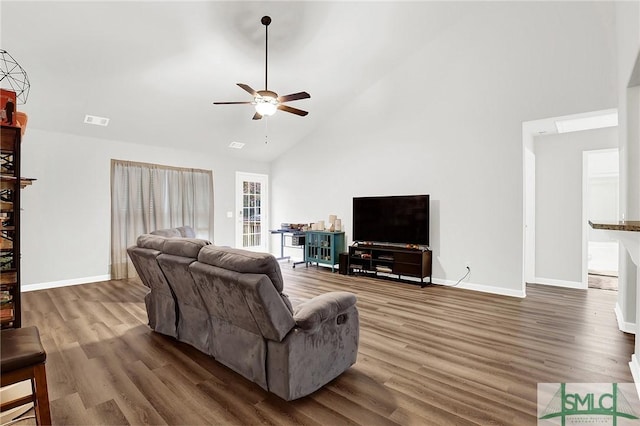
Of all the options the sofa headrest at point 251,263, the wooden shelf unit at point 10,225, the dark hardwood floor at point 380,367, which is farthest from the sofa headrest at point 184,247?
the wooden shelf unit at point 10,225

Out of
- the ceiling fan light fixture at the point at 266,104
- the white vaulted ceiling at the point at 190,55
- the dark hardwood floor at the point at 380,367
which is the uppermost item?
the white vaulted ceiling at the point at 190,55

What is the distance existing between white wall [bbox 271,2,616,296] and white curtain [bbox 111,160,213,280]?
3403mm

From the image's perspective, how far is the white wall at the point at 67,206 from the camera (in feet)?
Result: 15.8

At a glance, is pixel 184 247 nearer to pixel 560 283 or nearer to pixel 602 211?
pixel 560 283

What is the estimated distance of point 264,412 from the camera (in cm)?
194

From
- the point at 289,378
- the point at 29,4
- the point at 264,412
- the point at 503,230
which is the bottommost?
the point at 264,412

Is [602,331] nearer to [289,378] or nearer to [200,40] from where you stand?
[289,378]

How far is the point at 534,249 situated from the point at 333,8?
497cm

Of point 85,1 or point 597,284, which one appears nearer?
point 85,1

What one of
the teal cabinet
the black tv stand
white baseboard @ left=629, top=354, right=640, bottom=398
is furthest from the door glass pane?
Answer: white baseboard @ left=629, top=354, right=640, bottom=398

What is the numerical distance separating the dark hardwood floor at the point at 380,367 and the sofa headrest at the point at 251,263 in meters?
0.82

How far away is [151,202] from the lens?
6.05m

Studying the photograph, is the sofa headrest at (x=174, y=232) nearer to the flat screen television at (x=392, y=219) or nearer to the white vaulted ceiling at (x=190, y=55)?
the white vaulted ceiling at (x=190, y=55)

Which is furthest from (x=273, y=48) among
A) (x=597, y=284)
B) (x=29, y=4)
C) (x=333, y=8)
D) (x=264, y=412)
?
(x=597, y=284)
